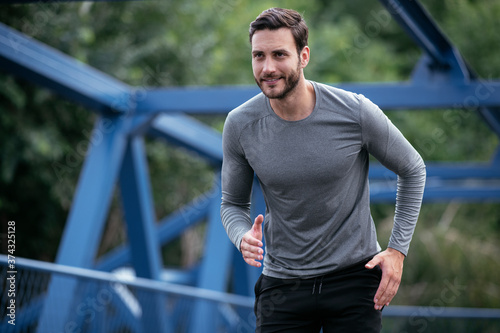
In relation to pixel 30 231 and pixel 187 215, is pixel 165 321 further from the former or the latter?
pixel 30 231

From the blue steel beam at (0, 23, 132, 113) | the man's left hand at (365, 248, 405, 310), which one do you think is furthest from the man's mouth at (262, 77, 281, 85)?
→ the blue steel beam at (0, 23, 132, 113)

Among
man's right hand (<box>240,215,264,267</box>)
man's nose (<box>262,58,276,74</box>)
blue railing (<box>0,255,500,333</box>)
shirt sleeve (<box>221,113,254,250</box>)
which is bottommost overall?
blue railing (<box>0,255,500,333</box>)

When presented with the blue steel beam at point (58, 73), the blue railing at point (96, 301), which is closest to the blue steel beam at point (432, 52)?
the blue steel beam at point (58, 73)

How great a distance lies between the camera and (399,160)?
8.63 feet

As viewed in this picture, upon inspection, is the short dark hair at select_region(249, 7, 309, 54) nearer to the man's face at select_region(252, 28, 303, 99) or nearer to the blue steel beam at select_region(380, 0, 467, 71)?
the man's face at select_region(252, 28, 303, 99)

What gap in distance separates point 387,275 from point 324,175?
0.44 metres

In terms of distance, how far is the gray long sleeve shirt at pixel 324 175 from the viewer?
259 centimetres

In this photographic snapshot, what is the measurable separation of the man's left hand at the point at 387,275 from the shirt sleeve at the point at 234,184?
533 mm

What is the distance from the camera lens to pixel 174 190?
47.8 feet

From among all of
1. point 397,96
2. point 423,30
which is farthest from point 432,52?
point 397,96

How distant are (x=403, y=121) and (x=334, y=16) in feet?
21.3

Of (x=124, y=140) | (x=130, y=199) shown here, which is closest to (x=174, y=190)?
(x=130, y=199)

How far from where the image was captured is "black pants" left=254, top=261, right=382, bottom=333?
8.56 feet

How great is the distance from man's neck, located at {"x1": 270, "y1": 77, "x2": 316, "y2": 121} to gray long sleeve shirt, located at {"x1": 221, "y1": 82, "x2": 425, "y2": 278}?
3cm
